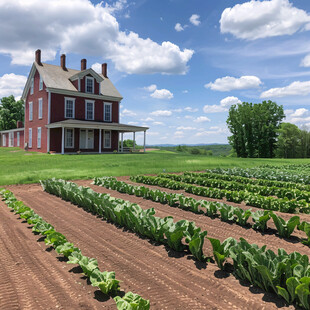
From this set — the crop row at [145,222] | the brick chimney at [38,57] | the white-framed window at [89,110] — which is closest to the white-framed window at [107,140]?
the white-framed window at [89,110]

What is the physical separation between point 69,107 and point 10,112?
A: 32581mm

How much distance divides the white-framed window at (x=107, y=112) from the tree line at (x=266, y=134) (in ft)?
108

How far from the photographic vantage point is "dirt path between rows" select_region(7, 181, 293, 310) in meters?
3.38

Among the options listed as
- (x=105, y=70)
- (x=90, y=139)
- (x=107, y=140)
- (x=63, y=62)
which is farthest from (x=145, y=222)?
(x=105, y=70)

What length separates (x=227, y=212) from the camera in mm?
6402

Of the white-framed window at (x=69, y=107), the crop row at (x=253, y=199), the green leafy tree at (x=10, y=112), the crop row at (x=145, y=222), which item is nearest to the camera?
the crop row at (x=145, y=222)

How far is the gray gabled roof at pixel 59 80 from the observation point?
3000cm

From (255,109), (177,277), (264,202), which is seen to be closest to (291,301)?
(177,277)

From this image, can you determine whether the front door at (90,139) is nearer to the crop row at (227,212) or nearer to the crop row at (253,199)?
the crop row at (253,199)

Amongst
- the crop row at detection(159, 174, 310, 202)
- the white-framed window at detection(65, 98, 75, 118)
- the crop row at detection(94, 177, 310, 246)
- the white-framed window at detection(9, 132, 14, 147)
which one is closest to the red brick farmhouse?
the white-framed window at detection(65, 98, 75, 118)

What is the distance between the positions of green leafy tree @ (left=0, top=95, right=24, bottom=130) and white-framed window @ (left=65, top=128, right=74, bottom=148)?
1278 inches

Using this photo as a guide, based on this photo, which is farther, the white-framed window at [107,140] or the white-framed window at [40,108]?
the white-framed window at [107,140]

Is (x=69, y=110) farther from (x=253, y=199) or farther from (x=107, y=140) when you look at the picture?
(x=253, y=199)

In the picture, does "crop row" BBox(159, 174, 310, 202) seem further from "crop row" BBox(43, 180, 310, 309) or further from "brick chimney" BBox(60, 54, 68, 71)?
"brick chimney" BBox(60, 54, 68, 71)
